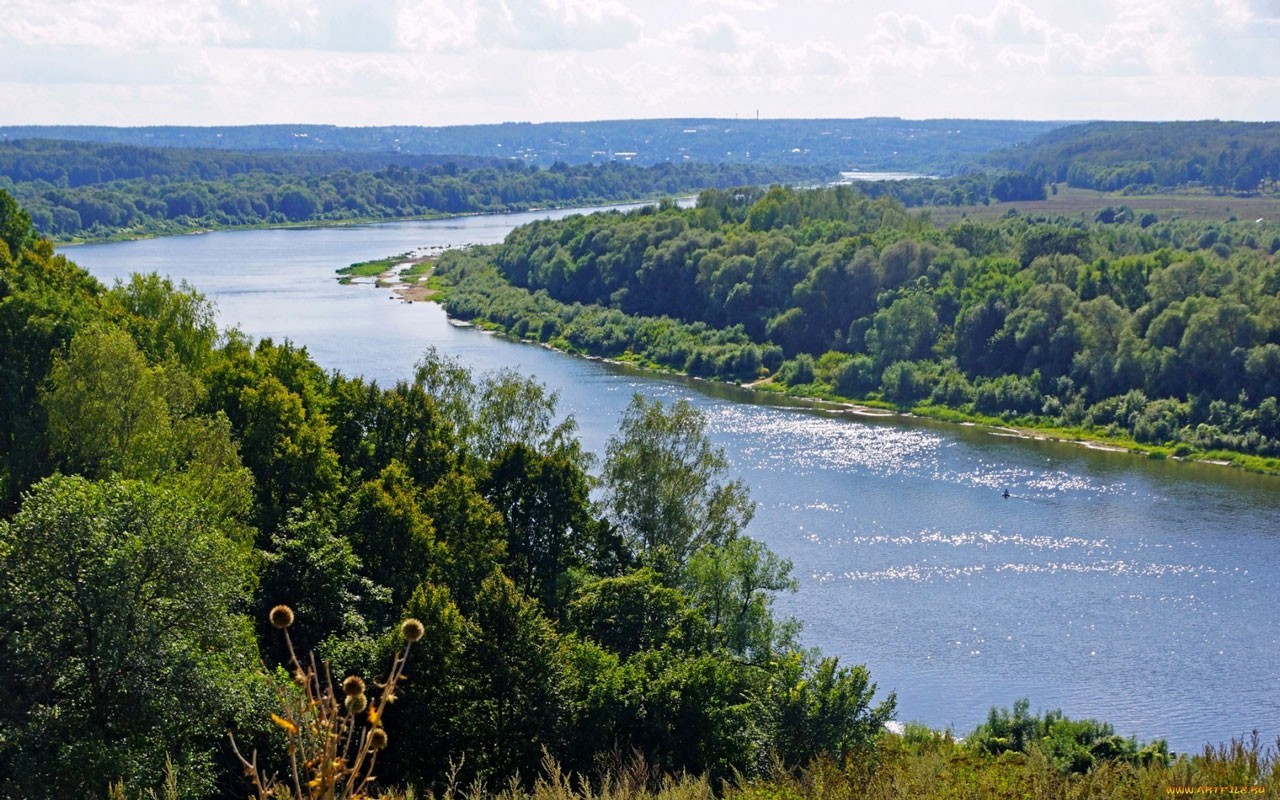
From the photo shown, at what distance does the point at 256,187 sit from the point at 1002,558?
134279 mm

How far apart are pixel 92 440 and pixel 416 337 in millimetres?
41843

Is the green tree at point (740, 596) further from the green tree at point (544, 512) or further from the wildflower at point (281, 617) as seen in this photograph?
the wildflower at point (281, 617)

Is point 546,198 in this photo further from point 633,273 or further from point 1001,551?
point 1001,551

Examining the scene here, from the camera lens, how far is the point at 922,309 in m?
58.3

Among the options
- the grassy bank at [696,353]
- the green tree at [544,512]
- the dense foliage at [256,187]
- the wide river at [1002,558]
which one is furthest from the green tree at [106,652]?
the dense foliage at [256,187]

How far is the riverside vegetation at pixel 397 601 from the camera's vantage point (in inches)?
551

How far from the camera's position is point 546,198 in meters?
168

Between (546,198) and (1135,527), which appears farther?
(546,198)

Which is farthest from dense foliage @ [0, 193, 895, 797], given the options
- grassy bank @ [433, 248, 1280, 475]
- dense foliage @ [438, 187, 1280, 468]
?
dense foliage @ [438, 187, 1280, 468]

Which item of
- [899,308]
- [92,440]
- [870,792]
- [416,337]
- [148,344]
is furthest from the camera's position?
[416,337]

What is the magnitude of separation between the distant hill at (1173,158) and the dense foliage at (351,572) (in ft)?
369

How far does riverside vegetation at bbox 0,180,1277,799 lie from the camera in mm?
14000

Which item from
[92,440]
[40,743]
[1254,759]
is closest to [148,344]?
[92,440]

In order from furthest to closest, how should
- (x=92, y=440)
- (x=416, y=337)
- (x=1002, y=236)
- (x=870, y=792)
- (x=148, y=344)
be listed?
1. (x=1002, y=236)
2. (x=416, y=337)
3. (x=148, y=344)
4. (x=92, y=440)
5. (x=870, y=792)
